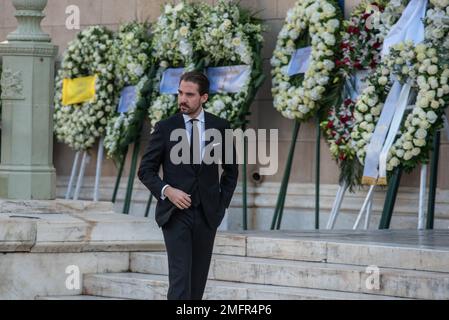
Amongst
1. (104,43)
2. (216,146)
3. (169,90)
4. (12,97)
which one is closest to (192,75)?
(216,146)

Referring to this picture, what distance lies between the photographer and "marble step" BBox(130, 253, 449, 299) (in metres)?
10.2

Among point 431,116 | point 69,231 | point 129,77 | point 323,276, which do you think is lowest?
point 323,276

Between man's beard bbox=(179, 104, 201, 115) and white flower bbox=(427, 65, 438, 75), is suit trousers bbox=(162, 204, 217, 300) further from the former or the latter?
white flower bbox=(427, 65, 438, 75)

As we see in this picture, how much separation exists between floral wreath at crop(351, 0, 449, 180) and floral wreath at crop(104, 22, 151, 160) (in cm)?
374

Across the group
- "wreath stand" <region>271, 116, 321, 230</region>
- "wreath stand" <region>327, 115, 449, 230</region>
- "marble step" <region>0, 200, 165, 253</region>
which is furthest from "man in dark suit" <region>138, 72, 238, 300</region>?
"wreath stand" <region>271, 116, 321, 230</region>

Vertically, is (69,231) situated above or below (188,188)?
below

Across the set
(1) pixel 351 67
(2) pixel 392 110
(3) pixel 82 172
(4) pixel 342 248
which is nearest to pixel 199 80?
(4) pixel 342 248

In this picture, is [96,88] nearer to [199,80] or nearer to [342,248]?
[342,248]

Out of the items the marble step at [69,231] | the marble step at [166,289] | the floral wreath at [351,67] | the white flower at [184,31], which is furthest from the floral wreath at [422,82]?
the white flower at [184,31]

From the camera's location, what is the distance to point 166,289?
37.0ft

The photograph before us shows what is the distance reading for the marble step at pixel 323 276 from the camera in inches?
400

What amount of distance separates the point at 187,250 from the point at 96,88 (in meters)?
8.14
